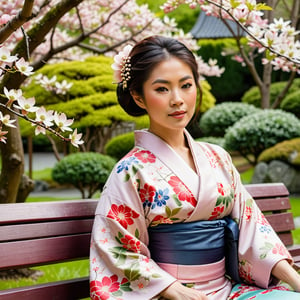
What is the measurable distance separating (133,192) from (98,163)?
541 cm

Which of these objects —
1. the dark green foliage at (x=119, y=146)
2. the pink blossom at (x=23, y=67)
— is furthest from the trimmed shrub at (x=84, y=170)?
the pink blossom at (x=23, y=67)

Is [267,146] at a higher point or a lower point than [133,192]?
lower

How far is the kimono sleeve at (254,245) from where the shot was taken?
2021 mm

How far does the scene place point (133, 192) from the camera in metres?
1.88

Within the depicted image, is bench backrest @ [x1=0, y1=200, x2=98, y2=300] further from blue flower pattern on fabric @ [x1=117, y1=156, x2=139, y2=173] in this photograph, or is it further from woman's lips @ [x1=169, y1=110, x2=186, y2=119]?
woman's lips @ [x1=169, y1=110, x2=186, y2=119]

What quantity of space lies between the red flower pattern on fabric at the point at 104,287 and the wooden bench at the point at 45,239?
10.9 inches

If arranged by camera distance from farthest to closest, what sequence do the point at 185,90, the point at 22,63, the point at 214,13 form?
1. the point at 214,13
2. the point at 185,90
3. the point at 22,63

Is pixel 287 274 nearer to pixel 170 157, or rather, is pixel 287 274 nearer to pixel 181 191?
pixel 181 191

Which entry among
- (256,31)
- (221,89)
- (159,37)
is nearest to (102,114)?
(256,31)

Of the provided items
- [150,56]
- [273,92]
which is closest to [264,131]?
[273,92]

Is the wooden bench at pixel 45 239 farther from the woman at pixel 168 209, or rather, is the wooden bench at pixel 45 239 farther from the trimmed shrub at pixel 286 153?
the trimmed shrub at pixel 286 153

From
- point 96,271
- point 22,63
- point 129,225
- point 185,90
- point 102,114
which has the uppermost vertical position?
point 22,63

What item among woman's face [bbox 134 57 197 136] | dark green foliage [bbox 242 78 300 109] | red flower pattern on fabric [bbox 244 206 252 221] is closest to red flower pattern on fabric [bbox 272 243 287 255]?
red flower pattern on fabric [bbox 244 206 252 221]

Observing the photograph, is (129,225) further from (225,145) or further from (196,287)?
(225,145)
